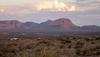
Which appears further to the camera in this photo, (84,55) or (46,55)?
(84,55)

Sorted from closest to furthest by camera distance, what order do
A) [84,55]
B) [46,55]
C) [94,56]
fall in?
[46,55]
[94,56]
[84,55]

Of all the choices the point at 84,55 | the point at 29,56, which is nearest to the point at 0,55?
the point at 84,55

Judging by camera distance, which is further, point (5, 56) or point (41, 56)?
point (5, 56)

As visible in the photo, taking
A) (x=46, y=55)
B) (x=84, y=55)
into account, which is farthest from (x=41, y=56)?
(x=84, y=55)

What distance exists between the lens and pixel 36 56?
1673 cm

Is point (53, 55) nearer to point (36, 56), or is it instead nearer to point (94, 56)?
point (36, 56)

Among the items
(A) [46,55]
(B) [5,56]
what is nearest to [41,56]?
(A) [46,55]

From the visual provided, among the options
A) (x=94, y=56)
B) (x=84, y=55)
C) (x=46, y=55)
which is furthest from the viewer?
(x=84, y=55)

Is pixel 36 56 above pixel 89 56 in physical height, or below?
above

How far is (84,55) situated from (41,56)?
39.3ft

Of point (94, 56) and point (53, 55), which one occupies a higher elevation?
point (53, 55)

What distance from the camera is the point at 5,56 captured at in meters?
26.0

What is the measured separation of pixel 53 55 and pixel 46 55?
0.53m

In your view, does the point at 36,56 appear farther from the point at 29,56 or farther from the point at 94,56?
the point at 94,56
